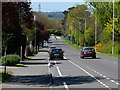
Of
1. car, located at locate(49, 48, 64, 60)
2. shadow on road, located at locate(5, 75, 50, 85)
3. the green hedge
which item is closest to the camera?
shadow on road, located at locate(5, 75, 50, 85)

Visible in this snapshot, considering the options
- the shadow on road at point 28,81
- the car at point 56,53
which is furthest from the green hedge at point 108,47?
the shadow on road at point 28,81

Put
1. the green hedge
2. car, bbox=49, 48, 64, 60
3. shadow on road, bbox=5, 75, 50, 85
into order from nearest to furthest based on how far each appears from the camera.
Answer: shadow on road, bbox=5, 75, 50, 85, car, bbox=49, 48, 64, 60, the green hedge

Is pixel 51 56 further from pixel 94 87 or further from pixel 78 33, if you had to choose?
pixel 78 33

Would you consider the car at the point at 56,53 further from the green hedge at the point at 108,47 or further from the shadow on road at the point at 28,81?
the shadow on road at the point at 28,81

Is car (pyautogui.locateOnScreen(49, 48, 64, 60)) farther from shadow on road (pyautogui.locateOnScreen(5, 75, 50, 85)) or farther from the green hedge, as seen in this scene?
A: shadow on road (pyautogui.locateOnScreen(5, 75, 50, 85))

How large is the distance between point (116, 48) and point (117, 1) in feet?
29.6

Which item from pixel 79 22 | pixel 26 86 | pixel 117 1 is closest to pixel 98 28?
pixel 79 22

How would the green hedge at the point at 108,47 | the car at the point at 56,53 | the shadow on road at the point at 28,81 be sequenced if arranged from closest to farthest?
the shadow on road at the point at 28,81 < the car at the point at 56,53 < the green hedge at the point at 108,47

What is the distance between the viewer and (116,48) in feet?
216

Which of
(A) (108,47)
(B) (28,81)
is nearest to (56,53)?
(A) (108,47)

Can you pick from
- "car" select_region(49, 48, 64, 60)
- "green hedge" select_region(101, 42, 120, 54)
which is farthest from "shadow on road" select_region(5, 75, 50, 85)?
"green hedge" select_region(101, 42, 120, 54)

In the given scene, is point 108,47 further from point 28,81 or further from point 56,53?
point 28,81

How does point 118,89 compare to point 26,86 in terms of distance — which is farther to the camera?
point 26,86

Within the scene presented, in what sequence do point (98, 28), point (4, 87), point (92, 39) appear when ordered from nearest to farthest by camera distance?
point (4, 87), point (98, 28), point (92, 39)
